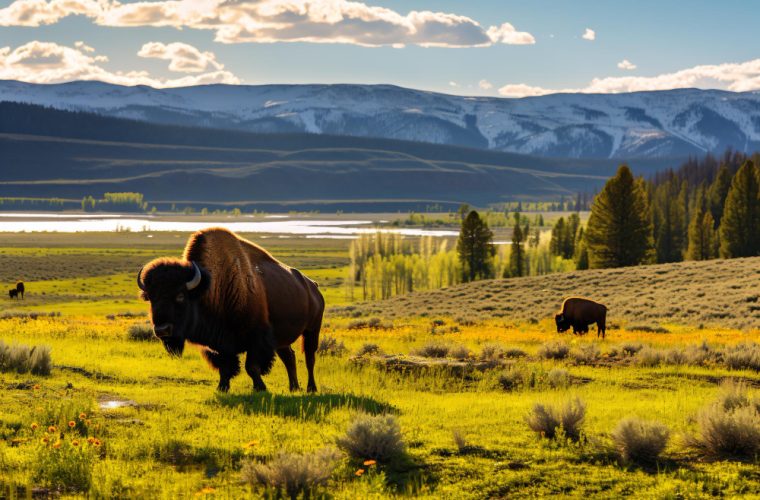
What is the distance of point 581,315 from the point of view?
112 ft

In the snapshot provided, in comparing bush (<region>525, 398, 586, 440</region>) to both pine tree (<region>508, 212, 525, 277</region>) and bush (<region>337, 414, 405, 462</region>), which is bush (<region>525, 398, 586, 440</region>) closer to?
bush (<region>337, 414, 405, 462</region>)

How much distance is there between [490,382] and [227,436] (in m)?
7.72

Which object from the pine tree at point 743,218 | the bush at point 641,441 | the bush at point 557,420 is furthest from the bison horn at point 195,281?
the pine tree at point 743,218

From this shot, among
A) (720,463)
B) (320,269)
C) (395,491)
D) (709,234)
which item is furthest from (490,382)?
(320,269)

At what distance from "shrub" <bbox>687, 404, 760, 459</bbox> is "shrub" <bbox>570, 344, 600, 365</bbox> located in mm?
10946

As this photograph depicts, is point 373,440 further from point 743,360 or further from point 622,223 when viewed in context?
point 622,223

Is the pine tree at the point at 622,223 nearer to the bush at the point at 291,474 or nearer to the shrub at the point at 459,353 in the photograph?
the shrub at the point at 459,353

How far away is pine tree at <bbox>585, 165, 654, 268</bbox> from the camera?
270 ft

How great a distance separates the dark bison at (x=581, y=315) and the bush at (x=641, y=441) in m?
24.0

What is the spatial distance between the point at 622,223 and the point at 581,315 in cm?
5180

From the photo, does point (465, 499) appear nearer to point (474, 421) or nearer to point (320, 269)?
point (474, 421)

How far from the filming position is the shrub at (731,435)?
10.3 meters

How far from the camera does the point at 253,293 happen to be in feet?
47.2

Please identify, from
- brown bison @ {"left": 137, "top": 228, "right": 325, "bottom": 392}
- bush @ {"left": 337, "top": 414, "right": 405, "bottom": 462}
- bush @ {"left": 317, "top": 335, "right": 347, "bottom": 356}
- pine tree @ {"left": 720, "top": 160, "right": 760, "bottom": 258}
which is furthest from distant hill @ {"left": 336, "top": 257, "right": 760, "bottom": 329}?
pine tree @ {"left": 720, "top": 160, "right": 760, "bottom": 258}
